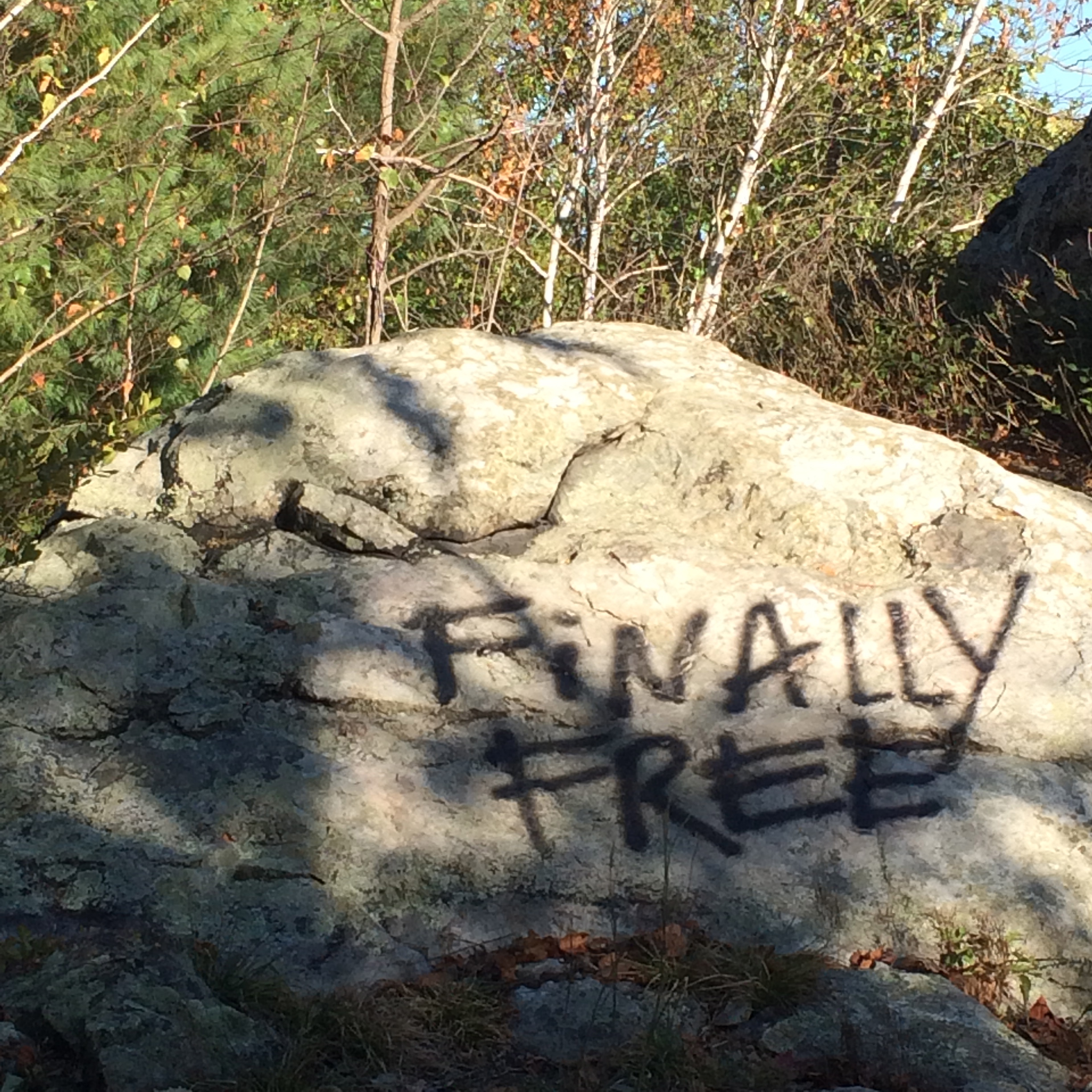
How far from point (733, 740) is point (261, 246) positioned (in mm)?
4592

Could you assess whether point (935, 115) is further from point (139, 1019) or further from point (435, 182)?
point (139, 1019)

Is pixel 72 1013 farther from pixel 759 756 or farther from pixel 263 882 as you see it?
pixel 759 756

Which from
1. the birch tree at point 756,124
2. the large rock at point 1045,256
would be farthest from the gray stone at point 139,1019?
the birch tree at point 756,124

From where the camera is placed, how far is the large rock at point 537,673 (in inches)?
125

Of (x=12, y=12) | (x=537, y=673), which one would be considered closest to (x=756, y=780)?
(x=537, y=673)

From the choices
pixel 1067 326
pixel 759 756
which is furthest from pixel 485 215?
pixel 759 756

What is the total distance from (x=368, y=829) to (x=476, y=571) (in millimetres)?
926

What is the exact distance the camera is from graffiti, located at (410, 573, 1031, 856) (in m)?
3.39

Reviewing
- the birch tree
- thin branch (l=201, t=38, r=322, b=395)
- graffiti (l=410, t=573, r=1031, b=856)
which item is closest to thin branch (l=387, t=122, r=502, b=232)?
thin branch (l=201, t=38, r=322, b=395)

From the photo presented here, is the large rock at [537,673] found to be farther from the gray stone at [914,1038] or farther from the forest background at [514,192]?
the forest background at [514,192]

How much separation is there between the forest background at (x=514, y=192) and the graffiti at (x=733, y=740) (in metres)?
1.62

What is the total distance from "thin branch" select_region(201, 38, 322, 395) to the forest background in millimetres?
64

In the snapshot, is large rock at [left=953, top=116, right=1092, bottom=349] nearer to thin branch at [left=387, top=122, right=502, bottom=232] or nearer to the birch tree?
the birch tree

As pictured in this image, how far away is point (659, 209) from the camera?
11094 millimetres
